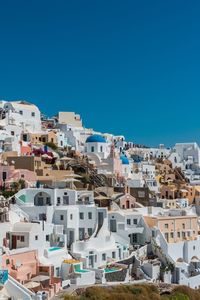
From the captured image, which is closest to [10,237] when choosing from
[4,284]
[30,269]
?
[30,269]

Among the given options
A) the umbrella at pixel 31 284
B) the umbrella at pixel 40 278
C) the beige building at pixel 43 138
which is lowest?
the umbrella at pixel 31 284

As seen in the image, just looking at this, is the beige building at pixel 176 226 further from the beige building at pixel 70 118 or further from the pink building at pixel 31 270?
the beige building at pixel 70 118

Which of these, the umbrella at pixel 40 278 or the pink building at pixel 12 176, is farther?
the pink building at pixel 12 176

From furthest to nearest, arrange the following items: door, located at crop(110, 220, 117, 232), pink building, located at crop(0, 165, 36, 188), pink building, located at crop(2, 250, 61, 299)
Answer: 1. pink building, located at crop(0, 165, 36, 188)
2. door, located at crop(110, 220, 117, 232)
3. pink building, located at crop(2, 250, 61, 299)

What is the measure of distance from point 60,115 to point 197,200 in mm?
33579

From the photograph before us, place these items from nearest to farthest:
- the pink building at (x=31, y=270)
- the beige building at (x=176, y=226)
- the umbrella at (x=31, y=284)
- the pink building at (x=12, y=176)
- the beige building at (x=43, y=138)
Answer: the umbrella at (x=31, y=284), the pink building at (x=31, y=270), the beige building at (x=176, y=226), the pink building at (x=12, y=176), the beige building at (x=43, y=138)

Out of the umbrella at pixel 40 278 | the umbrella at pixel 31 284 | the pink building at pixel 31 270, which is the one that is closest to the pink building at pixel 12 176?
the pink building at pixel 31 270

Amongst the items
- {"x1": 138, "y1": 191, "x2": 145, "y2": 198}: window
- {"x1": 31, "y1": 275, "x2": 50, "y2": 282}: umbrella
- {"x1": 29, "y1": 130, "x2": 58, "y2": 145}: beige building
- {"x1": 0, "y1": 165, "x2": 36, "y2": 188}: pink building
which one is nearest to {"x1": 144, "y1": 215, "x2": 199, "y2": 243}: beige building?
{"x1": 138, "y1": 191, "x2": 145, "y2": 198}: window

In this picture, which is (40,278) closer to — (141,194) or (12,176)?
(12,176)

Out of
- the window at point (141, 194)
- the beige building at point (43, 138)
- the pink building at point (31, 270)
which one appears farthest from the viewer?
the beige building at point (43, 138)

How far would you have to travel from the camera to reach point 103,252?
35031mm

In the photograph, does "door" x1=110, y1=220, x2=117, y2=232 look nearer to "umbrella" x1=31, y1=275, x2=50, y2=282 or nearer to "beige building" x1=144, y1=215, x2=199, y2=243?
"beige building" x1=144, y1=215, x2=199, y2=243

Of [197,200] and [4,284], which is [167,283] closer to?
[4,284]

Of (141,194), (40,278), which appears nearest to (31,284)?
(40,278)
